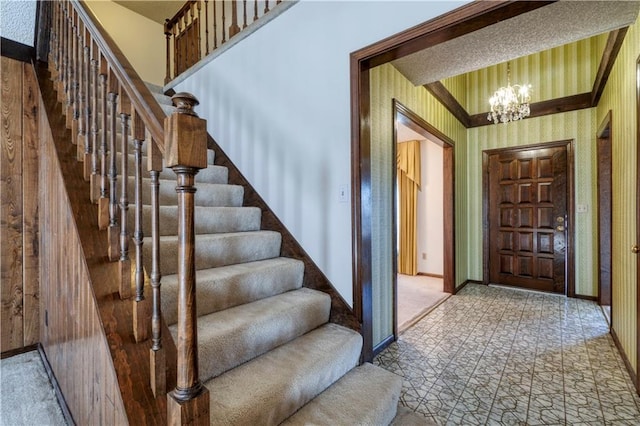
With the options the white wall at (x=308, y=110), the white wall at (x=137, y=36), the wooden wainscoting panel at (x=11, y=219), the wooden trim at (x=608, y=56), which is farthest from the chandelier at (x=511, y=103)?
the white wall at (x=137, y=36)

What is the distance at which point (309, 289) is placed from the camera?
206cm

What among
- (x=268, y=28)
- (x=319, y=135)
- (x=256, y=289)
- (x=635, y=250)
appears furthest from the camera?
Answer: (x=268, y=28)

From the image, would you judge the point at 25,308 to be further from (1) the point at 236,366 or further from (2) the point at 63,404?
(1) the point at 236,366

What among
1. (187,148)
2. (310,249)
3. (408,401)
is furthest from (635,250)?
(187,148)

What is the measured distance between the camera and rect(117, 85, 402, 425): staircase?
1248mm

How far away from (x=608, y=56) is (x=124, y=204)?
12.5ft

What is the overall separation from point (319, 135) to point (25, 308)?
2.18 metres

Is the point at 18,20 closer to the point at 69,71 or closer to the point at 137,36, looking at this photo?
the point at 69,71

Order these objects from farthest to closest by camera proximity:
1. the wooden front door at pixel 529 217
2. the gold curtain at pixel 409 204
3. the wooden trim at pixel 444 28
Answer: the gold curtain at pixel 409 204 → the wooden front door at pixel 529 217 → the wooden trim at pixel 444 28

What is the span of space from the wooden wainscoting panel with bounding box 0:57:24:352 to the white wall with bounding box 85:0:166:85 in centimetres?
278

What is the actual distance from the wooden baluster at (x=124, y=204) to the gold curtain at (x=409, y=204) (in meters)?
4.86

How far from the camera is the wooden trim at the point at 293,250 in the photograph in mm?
1944

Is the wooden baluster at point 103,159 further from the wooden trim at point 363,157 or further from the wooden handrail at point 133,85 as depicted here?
the wooden trim at point 363,157

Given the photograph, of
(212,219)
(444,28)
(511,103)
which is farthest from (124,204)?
(511,103)
